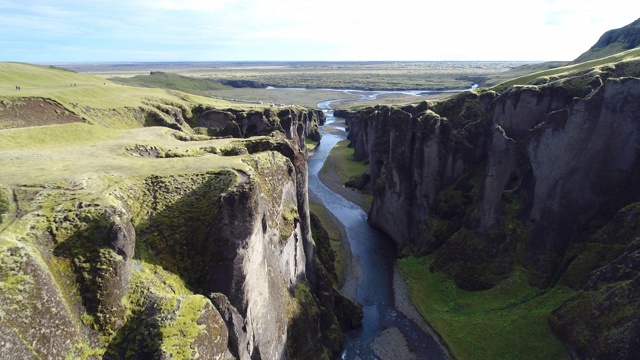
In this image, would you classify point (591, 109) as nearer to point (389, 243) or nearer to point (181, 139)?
point (389, 243)

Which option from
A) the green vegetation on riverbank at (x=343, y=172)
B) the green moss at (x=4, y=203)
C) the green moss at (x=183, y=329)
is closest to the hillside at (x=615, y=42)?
the green vegetation on riverbank at (x=343, y=172)

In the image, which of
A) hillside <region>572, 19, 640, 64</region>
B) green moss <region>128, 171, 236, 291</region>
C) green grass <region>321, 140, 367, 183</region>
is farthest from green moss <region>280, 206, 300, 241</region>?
hillside <region>572, 19, 640, 64</region>

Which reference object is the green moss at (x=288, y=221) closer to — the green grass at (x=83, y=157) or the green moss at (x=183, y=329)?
the green grass at (x=83, y=157)

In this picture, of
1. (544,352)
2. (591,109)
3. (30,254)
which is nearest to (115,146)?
(30,254)

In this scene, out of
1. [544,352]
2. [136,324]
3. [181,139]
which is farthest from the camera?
[181,139]

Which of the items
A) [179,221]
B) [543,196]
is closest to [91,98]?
[179,221]

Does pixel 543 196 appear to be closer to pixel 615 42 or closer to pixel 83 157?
pixel 83 157
